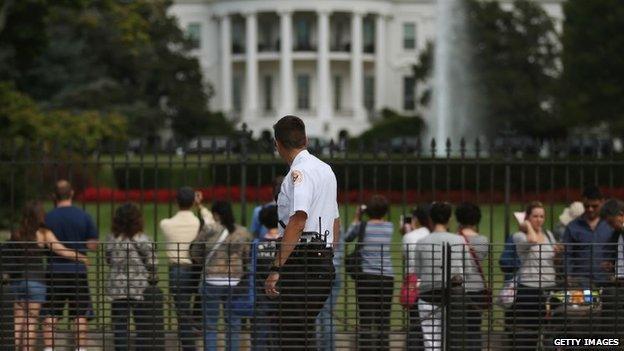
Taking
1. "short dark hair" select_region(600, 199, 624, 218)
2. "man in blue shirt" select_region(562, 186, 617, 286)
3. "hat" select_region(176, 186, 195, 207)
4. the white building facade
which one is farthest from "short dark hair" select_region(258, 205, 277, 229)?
the white building facade

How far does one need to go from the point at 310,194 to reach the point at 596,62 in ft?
109

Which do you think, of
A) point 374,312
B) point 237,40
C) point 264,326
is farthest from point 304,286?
point 237,40

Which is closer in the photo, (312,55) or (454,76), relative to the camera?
(454,76)

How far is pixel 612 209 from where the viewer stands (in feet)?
34.0

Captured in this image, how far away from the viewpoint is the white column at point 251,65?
253 feet

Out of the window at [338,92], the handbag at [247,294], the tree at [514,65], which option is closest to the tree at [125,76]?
the tree at [514,65]

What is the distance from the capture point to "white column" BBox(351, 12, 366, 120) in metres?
77.9

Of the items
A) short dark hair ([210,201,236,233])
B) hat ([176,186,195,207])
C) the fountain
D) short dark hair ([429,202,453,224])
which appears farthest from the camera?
the fountain

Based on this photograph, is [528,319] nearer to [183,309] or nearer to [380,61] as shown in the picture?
[183,309]

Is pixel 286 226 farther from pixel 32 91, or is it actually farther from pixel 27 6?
pixel 32 91

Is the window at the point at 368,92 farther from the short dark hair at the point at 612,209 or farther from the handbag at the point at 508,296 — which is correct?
the short dark hair at the point at 612,209
